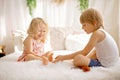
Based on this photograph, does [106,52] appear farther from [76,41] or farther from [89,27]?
[76,41]

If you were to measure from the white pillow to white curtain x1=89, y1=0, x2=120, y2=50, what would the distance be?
67 centimetres

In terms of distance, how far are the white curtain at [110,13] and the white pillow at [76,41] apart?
0.67 m

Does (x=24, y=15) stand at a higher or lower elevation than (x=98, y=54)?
higher

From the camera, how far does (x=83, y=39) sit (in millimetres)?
3422

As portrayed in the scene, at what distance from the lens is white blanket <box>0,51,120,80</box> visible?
185 centimetres

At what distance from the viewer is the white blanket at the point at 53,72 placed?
1.85m

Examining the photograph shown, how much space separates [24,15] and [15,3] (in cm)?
23

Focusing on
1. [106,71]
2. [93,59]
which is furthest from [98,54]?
[106,71]

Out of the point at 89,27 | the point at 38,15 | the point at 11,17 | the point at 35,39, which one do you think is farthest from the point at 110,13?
the point at 89,27

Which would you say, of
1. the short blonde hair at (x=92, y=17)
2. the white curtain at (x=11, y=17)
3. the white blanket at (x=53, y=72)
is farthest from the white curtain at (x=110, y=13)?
the white blanket at (x=53, y=72)

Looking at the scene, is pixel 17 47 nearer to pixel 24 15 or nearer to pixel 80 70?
pixel 24 15

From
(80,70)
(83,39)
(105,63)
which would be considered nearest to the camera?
(80,70)

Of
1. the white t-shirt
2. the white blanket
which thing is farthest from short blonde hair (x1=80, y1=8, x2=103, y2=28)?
the white blanket

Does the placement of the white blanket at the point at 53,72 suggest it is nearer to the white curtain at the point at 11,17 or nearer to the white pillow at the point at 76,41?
the white pillow at the point at 76,41
